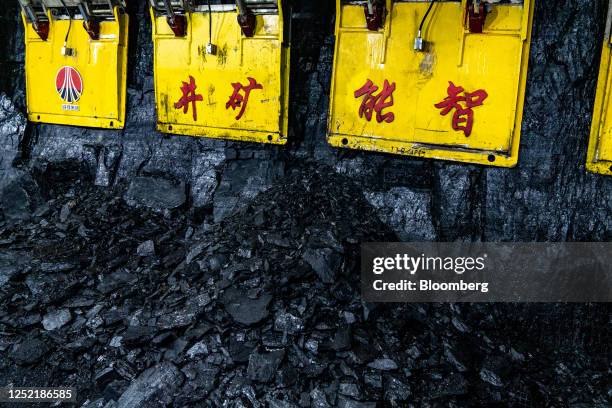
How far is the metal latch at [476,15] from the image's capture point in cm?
335

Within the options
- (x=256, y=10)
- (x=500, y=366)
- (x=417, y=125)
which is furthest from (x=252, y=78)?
(x=500, y=366)

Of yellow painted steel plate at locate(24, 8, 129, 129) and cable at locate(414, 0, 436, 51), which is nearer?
cable at locate(414, 0, 436, 51)

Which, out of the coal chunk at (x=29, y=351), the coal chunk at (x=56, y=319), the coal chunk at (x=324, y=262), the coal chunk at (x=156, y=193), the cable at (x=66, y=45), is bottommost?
the coal chunk at (x=29, y=351)

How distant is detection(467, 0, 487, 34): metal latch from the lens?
3.35 meters

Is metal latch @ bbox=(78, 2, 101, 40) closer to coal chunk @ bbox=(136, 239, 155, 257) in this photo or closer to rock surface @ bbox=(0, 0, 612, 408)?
rock surface @ bbox=(0, 0, 612, 408)

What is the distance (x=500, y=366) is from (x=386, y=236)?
1.21 meters

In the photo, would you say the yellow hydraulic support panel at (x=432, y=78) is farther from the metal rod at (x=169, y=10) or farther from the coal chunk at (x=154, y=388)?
the coal chunk at (x=154, y=388)

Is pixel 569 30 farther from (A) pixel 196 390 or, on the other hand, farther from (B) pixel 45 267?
(B) pixel 45 267

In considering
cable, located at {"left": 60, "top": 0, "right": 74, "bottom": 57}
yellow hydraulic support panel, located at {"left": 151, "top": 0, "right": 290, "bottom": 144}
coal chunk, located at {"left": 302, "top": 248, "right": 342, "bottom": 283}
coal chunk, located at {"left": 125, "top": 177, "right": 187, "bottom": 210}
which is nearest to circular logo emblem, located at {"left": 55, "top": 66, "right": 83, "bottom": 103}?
cable, located at {"left": 60, "top": 0, "right": 74, "bottom": 57}

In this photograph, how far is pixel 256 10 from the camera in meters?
4.15

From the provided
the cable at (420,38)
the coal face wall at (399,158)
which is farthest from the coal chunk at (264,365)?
the cable at (420,38)

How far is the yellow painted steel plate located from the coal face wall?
115 millimetres

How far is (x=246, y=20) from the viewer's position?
13.4ft

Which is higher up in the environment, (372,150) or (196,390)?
(372,150)
